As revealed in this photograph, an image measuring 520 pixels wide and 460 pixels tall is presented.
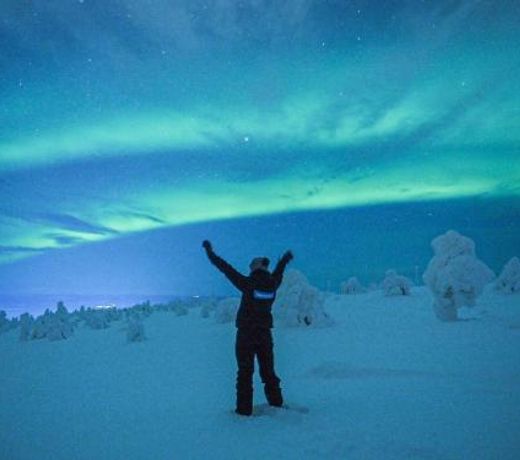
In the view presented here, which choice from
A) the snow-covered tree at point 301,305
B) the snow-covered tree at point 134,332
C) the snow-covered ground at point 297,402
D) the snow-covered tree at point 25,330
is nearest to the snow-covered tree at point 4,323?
the snow-covered tree at point 25,330

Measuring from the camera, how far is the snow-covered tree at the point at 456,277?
61.2ft

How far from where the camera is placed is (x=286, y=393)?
846 centimetres

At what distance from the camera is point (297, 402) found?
7.65m

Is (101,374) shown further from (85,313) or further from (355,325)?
(85,313)

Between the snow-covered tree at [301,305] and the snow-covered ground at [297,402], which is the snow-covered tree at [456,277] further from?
the snow-covered tree at [301,305]

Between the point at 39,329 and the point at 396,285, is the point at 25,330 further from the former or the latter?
the point at 396,285

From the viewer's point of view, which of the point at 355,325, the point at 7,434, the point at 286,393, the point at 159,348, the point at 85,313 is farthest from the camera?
the point at 85,313

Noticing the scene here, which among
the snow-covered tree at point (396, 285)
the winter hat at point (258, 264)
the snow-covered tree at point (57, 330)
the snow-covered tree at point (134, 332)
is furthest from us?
the snow-covered tree at point (396, 285)

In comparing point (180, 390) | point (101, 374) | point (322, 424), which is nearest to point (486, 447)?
point (322, 424)

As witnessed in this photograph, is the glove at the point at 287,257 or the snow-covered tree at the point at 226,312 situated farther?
the snow-covered tree at the point at 226,312

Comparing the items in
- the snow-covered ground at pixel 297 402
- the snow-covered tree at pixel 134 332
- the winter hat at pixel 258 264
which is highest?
the winter hat at pixel 258 264

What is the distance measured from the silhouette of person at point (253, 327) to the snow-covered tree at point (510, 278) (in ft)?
94.5

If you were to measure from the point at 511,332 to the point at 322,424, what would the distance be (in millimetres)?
11422

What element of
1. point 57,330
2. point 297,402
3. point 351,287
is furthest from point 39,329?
point 351,287
